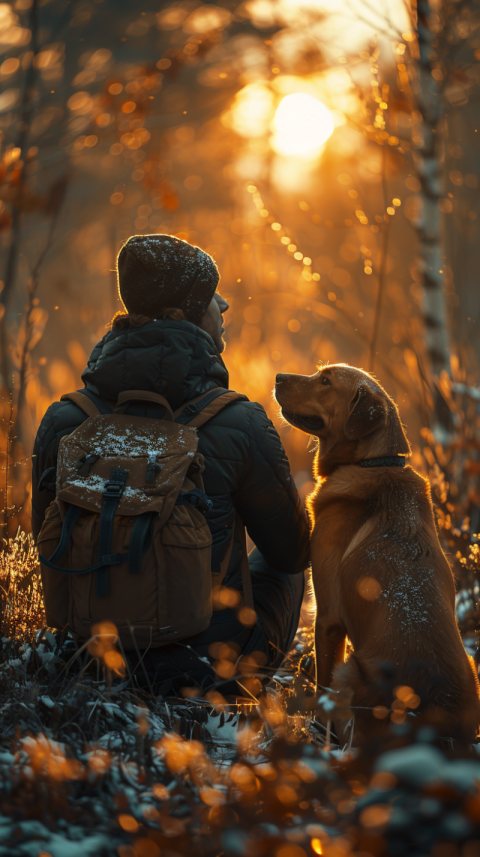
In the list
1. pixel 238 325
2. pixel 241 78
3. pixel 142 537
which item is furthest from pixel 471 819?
pixel 241 78

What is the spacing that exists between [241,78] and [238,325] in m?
4.29

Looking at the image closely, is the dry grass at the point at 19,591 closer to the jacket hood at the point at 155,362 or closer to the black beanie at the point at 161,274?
the jacket hood at the point at 155,362

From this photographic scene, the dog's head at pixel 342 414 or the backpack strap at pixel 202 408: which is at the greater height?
the backpack strap at pixel 202 408

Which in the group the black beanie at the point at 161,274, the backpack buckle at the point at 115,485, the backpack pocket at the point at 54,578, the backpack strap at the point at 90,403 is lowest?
the backpack pocket at the point at 54,578

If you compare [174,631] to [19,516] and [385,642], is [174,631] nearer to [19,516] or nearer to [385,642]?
[385,642]

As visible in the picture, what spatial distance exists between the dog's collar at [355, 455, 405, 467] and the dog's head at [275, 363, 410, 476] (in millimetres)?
20

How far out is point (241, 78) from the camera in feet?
29.0

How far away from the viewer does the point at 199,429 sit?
6.85ft

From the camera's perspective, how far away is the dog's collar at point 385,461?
2412 millimetres

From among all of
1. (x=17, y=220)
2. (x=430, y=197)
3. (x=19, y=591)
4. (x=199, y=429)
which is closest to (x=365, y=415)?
(x=199, y=429)

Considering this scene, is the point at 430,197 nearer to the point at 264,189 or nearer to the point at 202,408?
the point at 264,189

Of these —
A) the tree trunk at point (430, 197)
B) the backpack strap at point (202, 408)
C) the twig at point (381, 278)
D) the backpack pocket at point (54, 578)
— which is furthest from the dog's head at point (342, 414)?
the tree trunk at point (430, 197)

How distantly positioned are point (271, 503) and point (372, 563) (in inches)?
18.2

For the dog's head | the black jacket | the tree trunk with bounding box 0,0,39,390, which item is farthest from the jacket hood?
the tree trunk with bounding box 0,0,39,390
